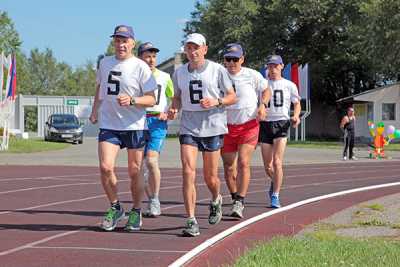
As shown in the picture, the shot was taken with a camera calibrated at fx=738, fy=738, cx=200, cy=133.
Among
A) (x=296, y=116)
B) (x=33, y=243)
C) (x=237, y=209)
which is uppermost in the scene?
(x=296, y=116)

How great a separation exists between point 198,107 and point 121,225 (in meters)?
1.75

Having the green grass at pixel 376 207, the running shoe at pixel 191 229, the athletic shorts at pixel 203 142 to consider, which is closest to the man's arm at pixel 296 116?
the green grass at pixel 376 207

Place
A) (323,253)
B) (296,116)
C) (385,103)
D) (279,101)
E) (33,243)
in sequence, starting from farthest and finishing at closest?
(385,103) → (296,116) → (279,101) → (33,243) → (323,253)

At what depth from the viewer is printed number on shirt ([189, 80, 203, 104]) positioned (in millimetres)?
8188

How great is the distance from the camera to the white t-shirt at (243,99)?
372 inches

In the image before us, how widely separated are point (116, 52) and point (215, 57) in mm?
50148

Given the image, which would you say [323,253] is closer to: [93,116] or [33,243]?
[33,243]

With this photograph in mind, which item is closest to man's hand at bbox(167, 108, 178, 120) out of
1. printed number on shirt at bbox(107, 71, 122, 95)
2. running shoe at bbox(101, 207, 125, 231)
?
printed number on shirt at bbox(107, 71, 122, 95)

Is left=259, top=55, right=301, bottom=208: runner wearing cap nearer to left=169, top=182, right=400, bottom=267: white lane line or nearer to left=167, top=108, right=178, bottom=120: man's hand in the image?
left=169, top=182, right=400, bottom=267: white lane line

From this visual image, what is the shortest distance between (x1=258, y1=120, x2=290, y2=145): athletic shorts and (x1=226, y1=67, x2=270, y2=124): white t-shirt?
2.97 feet

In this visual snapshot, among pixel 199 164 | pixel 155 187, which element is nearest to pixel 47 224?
pixel 155 187

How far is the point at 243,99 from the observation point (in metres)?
9.51

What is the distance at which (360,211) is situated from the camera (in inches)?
385

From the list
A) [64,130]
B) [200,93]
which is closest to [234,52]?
[200,93]
